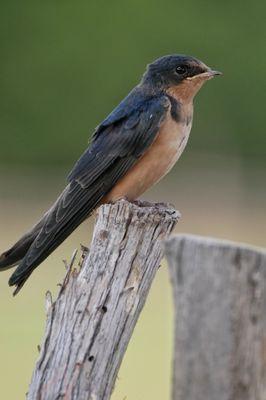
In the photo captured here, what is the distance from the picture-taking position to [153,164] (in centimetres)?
539

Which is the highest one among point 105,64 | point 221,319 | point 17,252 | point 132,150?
point 105,64

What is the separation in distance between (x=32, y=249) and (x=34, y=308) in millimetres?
5220

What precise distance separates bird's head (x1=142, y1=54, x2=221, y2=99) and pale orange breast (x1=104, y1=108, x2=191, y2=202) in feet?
1.03

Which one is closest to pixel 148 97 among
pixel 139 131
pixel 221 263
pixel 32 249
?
pixel 139 131

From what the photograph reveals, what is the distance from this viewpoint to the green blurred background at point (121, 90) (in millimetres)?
14031

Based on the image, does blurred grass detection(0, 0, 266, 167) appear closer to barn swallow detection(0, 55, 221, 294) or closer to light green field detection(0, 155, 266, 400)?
light green field detection(0, 155, 266, 400)

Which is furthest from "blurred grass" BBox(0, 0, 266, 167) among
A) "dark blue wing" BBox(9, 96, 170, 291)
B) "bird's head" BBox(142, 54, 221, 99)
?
"dark blue wing" BBox(9, 96, 170, 291)

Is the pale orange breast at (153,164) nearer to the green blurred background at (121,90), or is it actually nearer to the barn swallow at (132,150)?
the barn swallow at (132,150)

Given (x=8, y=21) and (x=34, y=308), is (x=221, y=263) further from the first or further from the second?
(x=8, y=21)

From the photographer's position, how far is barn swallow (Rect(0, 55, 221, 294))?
16.9 feet

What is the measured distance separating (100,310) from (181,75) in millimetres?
2217

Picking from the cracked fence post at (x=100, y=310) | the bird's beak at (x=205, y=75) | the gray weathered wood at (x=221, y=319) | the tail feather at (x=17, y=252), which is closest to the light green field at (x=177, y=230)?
the tail feather at (x=17, y=252)

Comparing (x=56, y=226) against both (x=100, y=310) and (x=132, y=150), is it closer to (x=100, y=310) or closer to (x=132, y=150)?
(x=132, y=150)

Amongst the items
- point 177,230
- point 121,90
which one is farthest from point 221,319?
point 121,90
